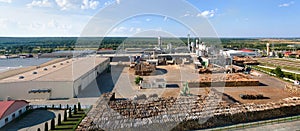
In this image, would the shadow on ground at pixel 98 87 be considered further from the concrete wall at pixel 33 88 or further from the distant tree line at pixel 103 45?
the distant tree line at pixel 103 45

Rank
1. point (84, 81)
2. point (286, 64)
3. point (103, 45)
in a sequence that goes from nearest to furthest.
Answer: point (84, 81) → point (286, 64) → point (103, 45)

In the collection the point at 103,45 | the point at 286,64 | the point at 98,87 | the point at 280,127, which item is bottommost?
the point at 280,127

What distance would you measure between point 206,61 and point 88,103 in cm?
1552

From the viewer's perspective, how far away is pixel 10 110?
28.6 feet

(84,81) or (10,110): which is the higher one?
(84,81)

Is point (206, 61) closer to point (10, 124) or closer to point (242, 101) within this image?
point (242, 101)

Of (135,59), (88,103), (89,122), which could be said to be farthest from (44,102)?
(135,59)

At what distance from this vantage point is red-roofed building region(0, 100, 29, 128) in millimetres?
8297

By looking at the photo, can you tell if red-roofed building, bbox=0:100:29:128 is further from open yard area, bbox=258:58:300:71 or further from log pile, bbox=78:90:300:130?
open yard area, bbox=258:58:300:71

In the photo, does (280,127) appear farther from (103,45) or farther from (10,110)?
(103,45)

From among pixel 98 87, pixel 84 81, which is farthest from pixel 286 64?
pixel 84 81

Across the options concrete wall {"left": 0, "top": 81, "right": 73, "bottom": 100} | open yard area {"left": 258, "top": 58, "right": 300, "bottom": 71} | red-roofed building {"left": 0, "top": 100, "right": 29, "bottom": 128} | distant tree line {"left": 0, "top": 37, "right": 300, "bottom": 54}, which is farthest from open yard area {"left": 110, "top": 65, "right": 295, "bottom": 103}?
open yard area {"left": 258, "top": 58, "right": 300, "bottom": 71}

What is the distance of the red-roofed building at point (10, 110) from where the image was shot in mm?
8297

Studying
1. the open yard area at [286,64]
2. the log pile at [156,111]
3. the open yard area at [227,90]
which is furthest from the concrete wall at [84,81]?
the open yard area at [286,64]
